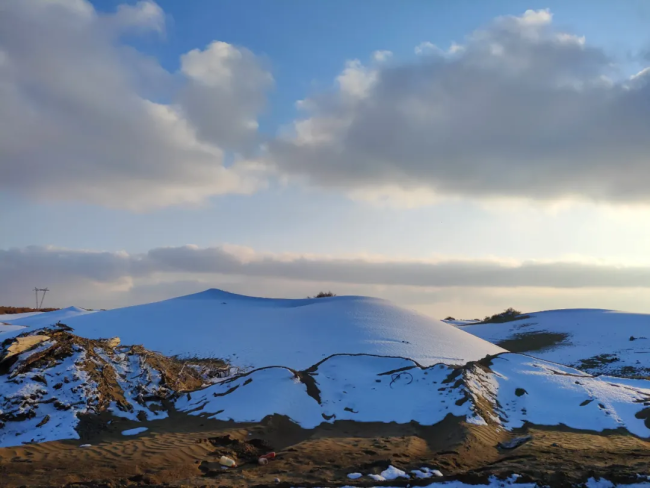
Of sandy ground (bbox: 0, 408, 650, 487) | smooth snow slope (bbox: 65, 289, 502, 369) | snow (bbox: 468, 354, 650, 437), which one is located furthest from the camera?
smooth snow slope (bbox: 65, 289, 502, 369)

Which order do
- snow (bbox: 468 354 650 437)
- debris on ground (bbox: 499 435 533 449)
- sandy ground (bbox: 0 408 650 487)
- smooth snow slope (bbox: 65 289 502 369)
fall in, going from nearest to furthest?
sandy ground (bbox: 0 408 650 487)
debris on ground (bbox: 499 435 533 449)
snow (bbox: 468 354 650 437)
smooth snow slope (bbox: 65 289 502 369)

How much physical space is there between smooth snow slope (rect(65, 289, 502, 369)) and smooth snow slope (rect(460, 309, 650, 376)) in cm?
678

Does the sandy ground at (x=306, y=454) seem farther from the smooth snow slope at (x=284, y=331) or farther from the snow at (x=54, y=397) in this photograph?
the smooth snow slope at (x=284, y=331)

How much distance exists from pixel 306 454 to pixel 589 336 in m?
26.8

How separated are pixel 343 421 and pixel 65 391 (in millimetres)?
6155

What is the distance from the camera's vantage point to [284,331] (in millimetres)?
22188

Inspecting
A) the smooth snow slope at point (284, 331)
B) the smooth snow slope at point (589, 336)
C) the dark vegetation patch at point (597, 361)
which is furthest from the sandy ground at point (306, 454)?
the smooth snow slope at point (589, 336)

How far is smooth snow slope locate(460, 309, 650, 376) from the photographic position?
24703 mm

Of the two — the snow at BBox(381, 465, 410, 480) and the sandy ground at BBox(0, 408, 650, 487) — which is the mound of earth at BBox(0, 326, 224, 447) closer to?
the sandy ground at BBox(0, 408, 650, 487)

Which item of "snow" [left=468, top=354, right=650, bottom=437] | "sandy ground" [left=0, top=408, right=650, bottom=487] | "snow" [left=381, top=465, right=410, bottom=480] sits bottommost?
"sandy ground" [left=0, top=408, right=650, bottom=487]

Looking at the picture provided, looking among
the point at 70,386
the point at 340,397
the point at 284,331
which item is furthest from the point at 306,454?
the point at 284,331

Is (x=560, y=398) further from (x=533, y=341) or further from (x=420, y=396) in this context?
(x=533, y=341)

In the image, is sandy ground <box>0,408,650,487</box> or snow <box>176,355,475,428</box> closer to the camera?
sandy ground <box>0,408,650,487</box>

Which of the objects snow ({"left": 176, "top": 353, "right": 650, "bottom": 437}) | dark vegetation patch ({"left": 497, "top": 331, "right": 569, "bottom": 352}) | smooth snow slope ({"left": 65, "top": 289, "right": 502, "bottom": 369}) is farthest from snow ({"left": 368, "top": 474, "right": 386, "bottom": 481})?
dark vegetation patch ({"left": 497, "top": 331, "right": 569, "bottom": 352})
